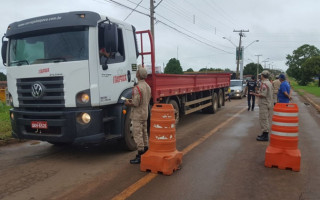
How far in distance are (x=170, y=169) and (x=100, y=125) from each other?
1.52 meters

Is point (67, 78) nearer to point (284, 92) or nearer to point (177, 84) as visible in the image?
point (177, 84)

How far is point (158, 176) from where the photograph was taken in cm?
465

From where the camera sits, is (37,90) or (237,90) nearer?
(37,90)

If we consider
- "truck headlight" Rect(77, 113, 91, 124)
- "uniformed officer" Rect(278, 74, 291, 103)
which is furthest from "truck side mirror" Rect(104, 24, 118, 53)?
"uniformed officer" Rect(278, 74, 291, 103)

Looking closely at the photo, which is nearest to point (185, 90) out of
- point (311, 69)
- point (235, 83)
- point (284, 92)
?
point (284, 92)

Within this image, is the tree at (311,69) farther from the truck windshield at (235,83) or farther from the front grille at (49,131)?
the front grille at (49,131)

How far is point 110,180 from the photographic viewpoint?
4492 mm

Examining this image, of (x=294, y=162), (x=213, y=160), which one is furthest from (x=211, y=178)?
(x=294, y=162)

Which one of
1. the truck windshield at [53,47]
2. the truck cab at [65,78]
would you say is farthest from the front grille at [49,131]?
the truck windshield at [53,47]

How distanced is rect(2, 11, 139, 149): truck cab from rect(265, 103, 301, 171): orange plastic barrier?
9.42ft

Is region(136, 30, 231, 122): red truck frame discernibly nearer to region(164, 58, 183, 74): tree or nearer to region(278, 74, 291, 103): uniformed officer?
region(278, 74, 291, 103): uniformed officer

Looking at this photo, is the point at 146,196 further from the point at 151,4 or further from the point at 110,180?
the point at 151,4

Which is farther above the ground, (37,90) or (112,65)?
(112,65)

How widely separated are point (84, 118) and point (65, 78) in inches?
30.7
